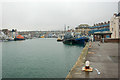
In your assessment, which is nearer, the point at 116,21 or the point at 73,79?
the point at 73,79

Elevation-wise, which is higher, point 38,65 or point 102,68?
point 102,68

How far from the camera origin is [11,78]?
1216 centimetres

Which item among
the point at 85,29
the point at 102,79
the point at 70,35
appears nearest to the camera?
the point at 102,79

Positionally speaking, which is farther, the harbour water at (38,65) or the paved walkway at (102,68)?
the harbour water at (38,65)

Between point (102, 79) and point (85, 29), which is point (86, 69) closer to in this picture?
point (102, 79)

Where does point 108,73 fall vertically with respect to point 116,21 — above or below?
below

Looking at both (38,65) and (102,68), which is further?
(38,65)

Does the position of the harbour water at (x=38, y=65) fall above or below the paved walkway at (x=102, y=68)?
below

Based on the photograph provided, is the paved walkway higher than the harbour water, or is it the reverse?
the paved walkway

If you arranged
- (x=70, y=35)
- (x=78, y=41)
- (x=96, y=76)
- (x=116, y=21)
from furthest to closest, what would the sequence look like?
(x=70, y=35) < (x=78, y=41) < (x=116, y=21) < (x=96, y=76)

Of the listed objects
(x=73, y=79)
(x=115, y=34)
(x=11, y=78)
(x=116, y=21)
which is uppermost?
(x=116, y=21)

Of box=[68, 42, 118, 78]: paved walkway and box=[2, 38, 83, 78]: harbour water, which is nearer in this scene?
box=[68, 42, 118, 78]: paved walkway

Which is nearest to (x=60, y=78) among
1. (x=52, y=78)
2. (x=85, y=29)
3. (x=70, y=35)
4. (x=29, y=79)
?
(x=52, y=78)

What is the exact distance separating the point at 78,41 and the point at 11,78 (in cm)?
5195
